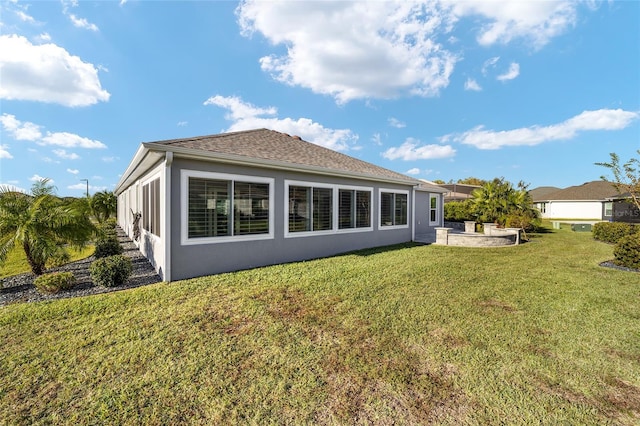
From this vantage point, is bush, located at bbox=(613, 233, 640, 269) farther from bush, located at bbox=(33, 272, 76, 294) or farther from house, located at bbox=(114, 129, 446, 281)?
bush, located at bbox=(33, 272, 76, 294)

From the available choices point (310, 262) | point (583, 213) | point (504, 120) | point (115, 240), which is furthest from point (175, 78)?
point (583, 213)

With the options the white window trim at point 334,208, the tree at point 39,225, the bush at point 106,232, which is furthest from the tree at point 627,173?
the bush at point 106,232

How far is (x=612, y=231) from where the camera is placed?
14.6 m

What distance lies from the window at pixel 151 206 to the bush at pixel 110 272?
1.29m

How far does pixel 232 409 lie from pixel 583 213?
44872 mm

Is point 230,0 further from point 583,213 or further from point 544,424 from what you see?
point 583,213

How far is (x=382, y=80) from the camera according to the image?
54.5 feet

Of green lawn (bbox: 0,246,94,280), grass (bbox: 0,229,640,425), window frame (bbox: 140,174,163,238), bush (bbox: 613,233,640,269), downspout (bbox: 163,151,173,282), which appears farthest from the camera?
bush (bbox: 613,233,640,269)

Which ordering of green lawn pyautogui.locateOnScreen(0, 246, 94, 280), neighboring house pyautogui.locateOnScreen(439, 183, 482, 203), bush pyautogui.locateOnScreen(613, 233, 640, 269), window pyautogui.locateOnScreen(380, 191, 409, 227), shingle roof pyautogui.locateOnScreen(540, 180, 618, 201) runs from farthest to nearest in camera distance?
shingle roof pyautogui.locateOnScreen(540, 180, 618, 201) < neighboring house pyautogui.locateOnScreen(439, 183, 482, 203) < window pyautogui.locateOnScreen(380, 191, 409, 227) < bush pyautogui.locateOnScreen(613, 233, 640, 269) < green lawn pyautogui.locateOnScreen(0, 246, 94, 280)

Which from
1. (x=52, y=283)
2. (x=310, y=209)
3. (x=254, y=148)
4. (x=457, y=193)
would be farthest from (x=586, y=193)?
(x=52, y=283)

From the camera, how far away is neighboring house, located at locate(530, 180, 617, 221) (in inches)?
1238

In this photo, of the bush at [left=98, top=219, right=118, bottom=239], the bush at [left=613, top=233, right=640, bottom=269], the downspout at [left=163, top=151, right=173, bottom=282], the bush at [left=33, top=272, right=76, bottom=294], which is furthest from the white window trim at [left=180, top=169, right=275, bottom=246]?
the bush at [left=613, top=233, right=640, bottom=269]

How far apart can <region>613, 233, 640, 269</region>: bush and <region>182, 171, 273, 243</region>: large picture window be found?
1158cm

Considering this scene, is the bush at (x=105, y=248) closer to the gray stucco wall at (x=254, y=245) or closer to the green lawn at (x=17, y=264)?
the green lawn at (x=17, y=264)
